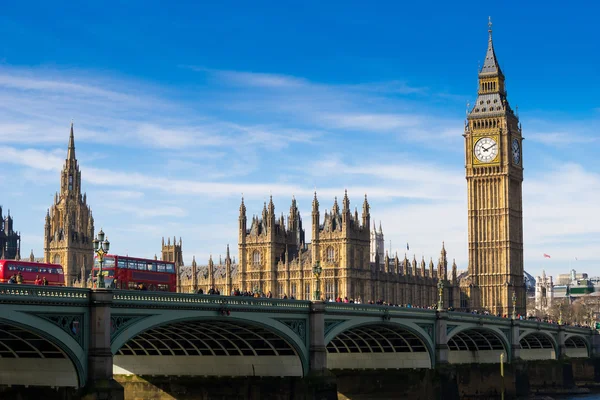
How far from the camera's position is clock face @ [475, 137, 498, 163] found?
452ft

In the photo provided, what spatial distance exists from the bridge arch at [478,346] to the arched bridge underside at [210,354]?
2313 centimetres

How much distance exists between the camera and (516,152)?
461 feet

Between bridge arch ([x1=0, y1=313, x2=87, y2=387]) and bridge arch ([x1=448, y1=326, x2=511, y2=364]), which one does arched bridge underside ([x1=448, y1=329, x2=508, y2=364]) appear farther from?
bridge arch ([x1=0, y1=313, x2=87, y2=387])

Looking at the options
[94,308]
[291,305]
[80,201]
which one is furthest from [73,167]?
[94,308]

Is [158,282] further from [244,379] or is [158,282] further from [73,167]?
[73,167]

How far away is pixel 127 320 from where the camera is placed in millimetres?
42156

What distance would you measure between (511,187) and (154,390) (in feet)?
296

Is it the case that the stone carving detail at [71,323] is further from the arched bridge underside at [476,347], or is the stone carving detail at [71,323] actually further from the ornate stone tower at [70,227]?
the ornate stone tower at [70,227]

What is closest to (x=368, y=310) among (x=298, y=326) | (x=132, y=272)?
(x=298, y=326)

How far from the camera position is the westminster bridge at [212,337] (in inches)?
1544

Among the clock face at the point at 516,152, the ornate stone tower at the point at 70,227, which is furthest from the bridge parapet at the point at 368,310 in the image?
the ornate stone tower at the point at 70,227

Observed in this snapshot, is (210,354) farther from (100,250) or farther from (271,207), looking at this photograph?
(271,207)

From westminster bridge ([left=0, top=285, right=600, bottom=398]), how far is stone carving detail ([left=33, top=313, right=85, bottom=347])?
0.04 meters

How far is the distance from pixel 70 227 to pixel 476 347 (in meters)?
88.7
